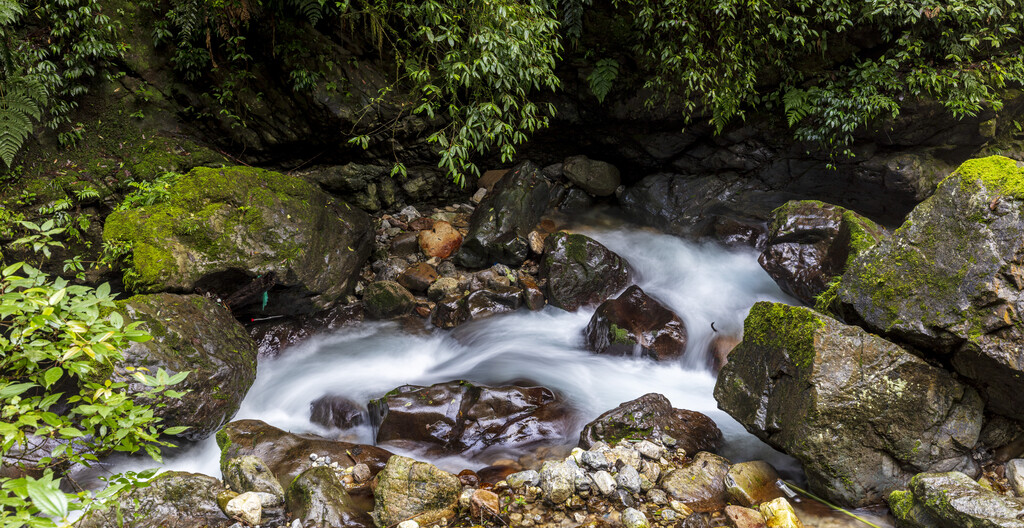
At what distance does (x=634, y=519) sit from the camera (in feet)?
10.6

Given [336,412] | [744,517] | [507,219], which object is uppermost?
[507,219]

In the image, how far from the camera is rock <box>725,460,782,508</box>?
11.5 ft

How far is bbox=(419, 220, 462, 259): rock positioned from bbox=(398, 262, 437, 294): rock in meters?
0.53

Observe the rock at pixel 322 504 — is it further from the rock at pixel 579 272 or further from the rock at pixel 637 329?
the rock at pixel 579 272

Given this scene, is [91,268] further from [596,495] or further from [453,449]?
[596,495]

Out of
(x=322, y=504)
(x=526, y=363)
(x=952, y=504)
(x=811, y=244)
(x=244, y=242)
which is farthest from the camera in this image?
(x=811, y=244)

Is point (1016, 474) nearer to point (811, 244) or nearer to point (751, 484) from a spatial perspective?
point (751, 484)

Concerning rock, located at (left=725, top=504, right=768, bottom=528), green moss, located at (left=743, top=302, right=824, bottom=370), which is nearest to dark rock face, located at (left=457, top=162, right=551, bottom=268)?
green moss, located at (left=743, top=302, right=824, bottom=370)

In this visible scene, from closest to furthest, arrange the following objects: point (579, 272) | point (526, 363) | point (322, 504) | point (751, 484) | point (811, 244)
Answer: point (322, 504), point (751, 484), point (526, 363), point (811, 244), point (579, 272)

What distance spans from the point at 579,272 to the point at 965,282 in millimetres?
4150

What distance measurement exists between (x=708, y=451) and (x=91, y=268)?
6.42 meters

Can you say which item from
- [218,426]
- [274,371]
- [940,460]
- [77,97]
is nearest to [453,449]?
[218,426]

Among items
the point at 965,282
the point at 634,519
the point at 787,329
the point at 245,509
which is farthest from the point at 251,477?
the point at 965,282

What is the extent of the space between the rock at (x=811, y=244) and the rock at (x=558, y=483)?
12.6 ft
